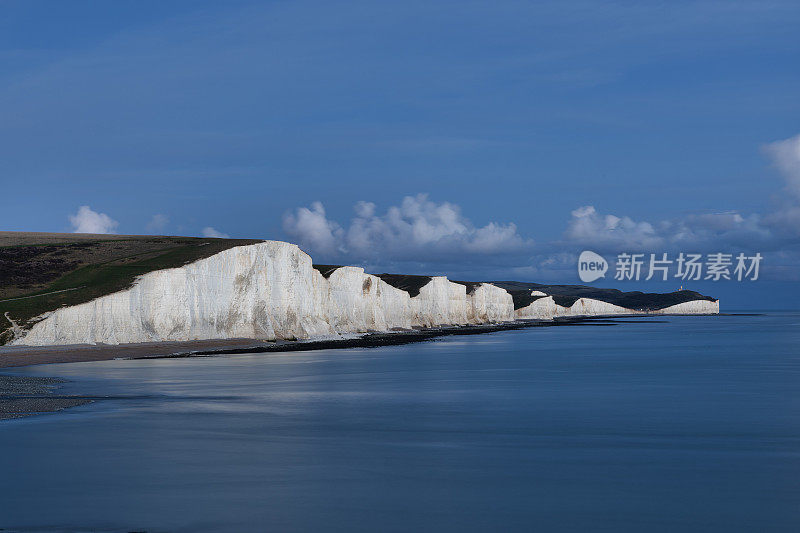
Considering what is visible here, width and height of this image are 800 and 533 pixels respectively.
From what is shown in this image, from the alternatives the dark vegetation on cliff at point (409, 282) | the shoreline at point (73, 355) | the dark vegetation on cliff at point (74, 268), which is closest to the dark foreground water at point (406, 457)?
the shoreline at point (73, 355)

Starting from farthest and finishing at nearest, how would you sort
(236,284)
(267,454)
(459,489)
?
(236,284) < (267,454) < (459,489)

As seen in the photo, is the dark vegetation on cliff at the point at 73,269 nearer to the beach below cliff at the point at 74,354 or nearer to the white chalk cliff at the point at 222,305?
the white chalk cliff at the point at 222,305

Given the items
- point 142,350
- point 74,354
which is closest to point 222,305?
point 142,350

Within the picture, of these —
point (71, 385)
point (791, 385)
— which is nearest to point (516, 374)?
point (791, 385)

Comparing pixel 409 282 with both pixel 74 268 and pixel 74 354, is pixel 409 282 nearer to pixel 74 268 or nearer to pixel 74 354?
pixel 74 268

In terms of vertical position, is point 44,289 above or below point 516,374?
above

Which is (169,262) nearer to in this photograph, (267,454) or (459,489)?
(267,454)
